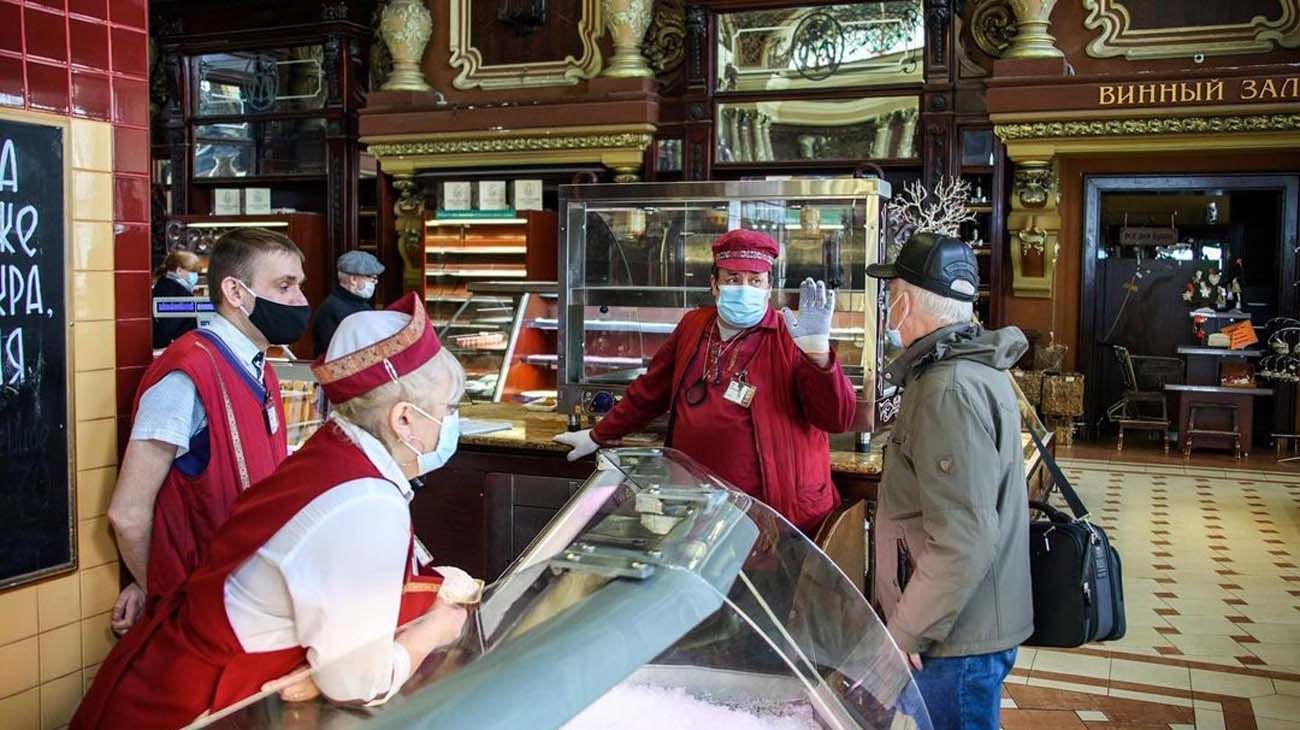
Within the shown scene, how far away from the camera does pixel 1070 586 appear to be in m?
2.54

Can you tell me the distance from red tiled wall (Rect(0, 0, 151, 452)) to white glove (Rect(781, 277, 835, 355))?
1.81 metres

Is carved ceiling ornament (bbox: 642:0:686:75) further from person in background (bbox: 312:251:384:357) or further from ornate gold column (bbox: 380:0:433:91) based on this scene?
person in background (bbox: 312:251:384:357)

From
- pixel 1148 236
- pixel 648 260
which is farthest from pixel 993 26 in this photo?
pixel 648 260

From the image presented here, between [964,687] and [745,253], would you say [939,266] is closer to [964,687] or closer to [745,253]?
[964,687]

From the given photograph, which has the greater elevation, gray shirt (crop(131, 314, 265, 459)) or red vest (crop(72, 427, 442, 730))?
gray shirt (crop(131, 314, 265, 459))

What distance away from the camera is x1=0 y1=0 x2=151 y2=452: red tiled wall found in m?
2.69

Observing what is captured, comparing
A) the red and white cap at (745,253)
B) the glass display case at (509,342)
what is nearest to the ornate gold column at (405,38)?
the glass display case at (509,342)

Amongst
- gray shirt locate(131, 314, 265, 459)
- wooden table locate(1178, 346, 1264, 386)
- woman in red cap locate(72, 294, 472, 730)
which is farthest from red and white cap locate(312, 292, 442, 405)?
wooden table locate(1178, 346, 1264, 386)

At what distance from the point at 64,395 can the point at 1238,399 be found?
9.50 metres

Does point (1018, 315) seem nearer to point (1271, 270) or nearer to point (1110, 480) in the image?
point (1110, 480)

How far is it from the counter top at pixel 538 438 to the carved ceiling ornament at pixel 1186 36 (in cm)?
634

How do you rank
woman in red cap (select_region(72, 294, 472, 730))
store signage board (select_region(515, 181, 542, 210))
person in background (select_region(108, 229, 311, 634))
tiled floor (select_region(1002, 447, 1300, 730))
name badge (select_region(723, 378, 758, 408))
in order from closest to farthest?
woman in red cap (select_region(72, 294, 472, 730)), person in background (select_region(108, 229, 311, 634)), name badge (select_region(723, 378, 758, 408)), tiled floor (select_region(1002, 447, 1300, 730)), store signage board (select_region(515, 181, 542, 210))

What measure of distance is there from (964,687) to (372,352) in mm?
1341

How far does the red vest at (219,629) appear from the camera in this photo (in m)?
1.77
